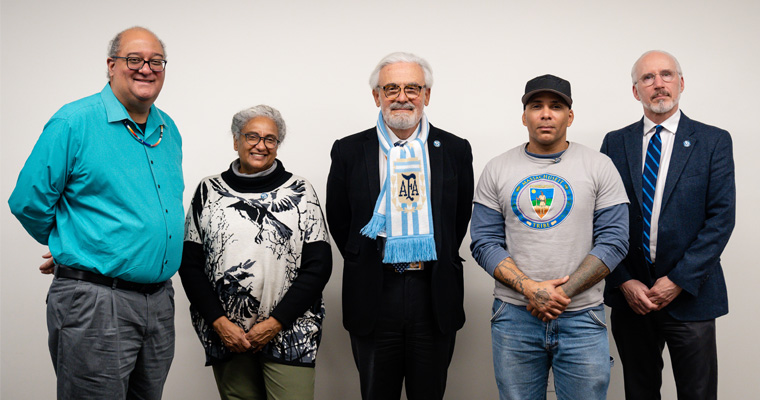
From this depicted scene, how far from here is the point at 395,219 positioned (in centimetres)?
249

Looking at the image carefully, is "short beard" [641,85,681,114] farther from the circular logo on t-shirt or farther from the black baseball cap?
the circular logo on t-shirt

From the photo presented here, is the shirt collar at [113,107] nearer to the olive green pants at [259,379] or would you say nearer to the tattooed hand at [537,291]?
the olive green pants at [259,379]

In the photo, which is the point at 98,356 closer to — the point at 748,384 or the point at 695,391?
the point at 695,391

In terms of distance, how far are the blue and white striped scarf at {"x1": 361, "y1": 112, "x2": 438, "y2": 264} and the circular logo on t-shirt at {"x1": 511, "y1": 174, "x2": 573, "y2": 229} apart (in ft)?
1.25

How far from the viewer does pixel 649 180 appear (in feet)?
8.41

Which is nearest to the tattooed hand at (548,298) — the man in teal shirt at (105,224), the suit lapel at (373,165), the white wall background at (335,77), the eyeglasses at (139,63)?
the suit lapel at (373,165)

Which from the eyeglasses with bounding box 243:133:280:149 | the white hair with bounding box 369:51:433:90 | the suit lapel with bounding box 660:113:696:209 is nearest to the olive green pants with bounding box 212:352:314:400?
the eyeglasses with bounding box 243:133:280:149

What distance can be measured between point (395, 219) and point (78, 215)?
47.5 inches

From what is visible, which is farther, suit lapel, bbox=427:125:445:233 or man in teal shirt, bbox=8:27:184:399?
suit lapel, bbox=427:125:445:233

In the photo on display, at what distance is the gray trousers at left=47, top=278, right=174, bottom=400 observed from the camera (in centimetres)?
205

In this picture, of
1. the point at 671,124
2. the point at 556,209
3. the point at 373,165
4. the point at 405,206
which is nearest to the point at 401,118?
the point at 373,165

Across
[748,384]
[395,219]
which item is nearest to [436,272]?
[395,219]

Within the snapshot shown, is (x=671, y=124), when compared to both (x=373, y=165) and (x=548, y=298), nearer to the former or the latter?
(x=548, y=298)

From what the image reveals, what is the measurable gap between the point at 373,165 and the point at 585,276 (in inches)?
38.6
